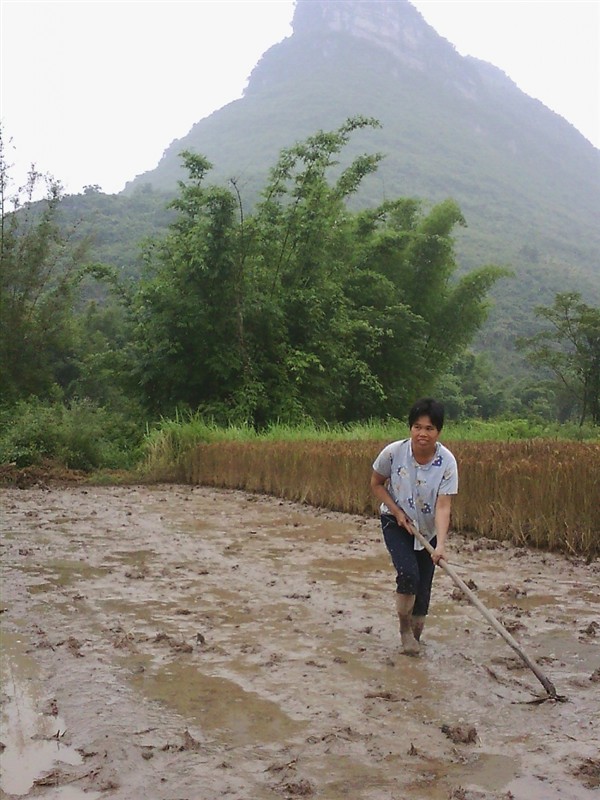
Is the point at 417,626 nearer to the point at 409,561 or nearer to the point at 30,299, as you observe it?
the point at 409,561

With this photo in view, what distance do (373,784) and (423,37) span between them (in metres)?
129

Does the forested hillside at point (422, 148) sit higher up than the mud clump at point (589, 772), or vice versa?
the forested hillside at point (422, 148)

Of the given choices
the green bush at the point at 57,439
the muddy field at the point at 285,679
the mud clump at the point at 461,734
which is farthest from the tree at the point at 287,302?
the mud clump at the point at 461,734

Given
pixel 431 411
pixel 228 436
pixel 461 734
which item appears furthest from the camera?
pixel 228 436

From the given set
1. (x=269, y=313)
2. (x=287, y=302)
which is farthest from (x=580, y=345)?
(x=269, y=313)

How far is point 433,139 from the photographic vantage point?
84.6 metres

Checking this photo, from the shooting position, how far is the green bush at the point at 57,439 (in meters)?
12.9

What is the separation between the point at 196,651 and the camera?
393cm

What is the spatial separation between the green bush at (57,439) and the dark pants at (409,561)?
9937 millimetres

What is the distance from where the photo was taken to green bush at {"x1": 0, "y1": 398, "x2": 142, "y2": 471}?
12922mm

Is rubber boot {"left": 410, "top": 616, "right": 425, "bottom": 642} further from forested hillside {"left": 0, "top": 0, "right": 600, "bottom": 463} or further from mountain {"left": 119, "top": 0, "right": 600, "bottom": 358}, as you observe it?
mountain {"left": 119, "top": 0, "right": 600, "bottom": 358}

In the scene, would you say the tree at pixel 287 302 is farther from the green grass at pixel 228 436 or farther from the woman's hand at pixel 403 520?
the woman's hand at pixel 403 520

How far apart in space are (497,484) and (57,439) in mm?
8648

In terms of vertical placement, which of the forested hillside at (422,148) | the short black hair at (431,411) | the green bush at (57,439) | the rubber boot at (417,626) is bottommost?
→ the green bush at (57,439)
